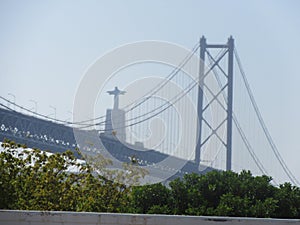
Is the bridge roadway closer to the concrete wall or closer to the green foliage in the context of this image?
the green foliage

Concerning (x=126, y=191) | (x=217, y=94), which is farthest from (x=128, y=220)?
(x=217, y=94)

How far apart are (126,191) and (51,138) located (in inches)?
667

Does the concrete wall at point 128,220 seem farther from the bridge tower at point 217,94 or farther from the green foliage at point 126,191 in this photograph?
the bridge tower at point 217,94

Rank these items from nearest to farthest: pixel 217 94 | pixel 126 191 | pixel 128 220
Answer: pixel 128 220 → pixel 126 191 → pixel 217 94

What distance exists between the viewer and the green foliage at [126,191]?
20.5 ft

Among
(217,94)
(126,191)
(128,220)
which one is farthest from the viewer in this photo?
(217,94)

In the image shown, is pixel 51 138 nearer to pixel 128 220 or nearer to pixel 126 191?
pixel 126 191

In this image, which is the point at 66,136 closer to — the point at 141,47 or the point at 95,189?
the point at 141,47

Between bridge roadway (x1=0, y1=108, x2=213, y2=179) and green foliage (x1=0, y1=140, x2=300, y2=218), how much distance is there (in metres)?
11.7

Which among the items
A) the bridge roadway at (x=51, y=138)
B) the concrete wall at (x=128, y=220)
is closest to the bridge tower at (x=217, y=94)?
the bridge roadway at (x=51, y=138)

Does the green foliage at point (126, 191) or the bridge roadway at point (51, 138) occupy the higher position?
the bridge roadway at point (51, 138)

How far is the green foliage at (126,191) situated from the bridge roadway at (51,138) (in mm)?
11657

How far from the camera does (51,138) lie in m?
25.2

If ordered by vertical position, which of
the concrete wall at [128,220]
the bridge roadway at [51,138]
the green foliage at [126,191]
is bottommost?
the concrete wall at [128,220]
